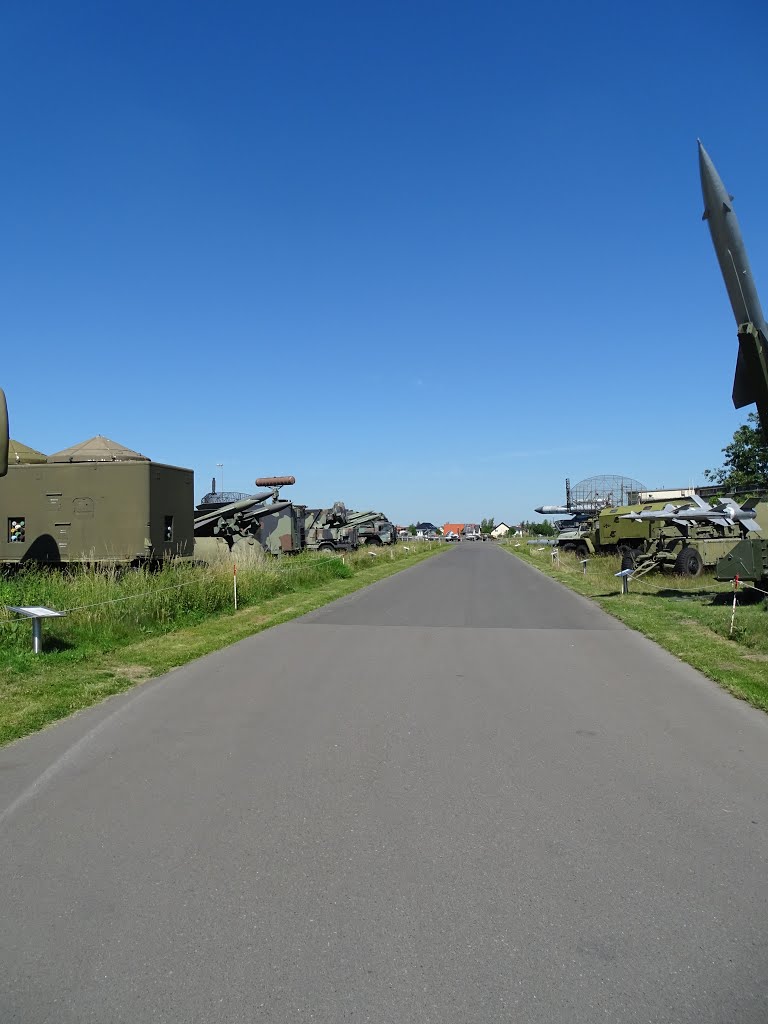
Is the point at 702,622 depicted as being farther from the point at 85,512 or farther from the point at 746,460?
the point at 746,460

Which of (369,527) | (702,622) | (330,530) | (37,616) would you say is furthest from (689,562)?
(369,527)

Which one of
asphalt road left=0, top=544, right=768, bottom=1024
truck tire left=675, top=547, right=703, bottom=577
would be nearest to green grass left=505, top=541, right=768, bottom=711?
truck tire left=675, top=547, right=703, bottom=577

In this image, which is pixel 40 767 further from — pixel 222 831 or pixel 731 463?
pixel 731 463

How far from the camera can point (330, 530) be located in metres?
45.2

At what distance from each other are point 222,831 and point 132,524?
1135 centimetres

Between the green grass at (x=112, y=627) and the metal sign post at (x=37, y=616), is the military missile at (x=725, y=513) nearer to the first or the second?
the green grass at (x=112, y=627)

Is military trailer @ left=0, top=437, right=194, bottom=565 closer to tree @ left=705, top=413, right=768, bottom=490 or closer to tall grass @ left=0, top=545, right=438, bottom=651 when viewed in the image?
tall grass @ left=0, top=545, right=438, bottom=651

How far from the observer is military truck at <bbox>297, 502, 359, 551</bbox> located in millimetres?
43875

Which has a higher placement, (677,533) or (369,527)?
(369,527)

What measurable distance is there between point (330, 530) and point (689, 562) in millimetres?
25256

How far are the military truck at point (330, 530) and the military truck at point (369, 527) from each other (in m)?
4.33

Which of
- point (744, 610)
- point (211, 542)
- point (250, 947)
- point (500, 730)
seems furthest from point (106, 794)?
point (211, 542)

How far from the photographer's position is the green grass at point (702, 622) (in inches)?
359

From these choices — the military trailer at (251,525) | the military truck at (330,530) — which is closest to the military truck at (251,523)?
the military trailer at (251,525)
